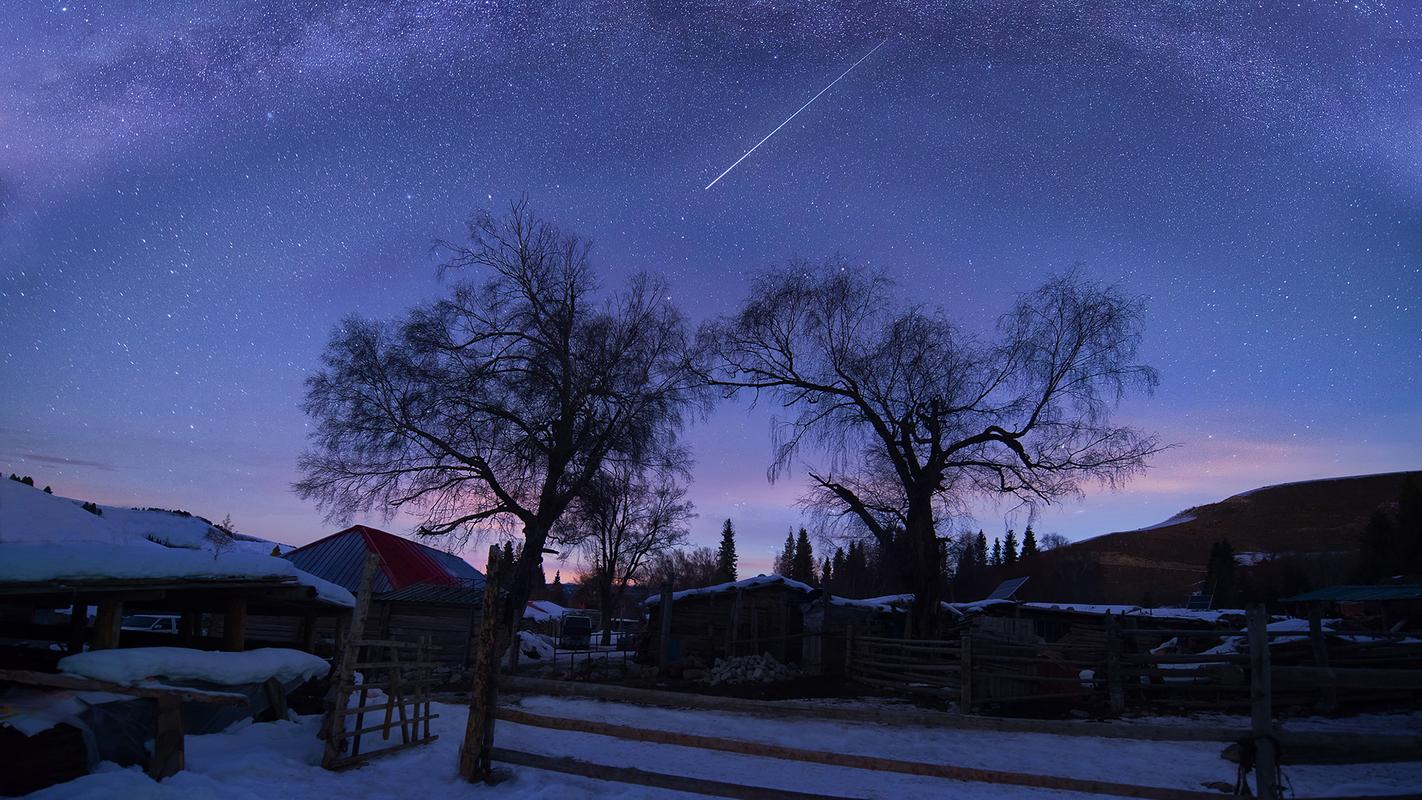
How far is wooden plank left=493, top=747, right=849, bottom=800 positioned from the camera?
718 cm

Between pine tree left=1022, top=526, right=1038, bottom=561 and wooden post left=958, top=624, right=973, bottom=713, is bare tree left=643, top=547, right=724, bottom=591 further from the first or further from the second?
wooden post left=958, top=624, right=973, bottom=713

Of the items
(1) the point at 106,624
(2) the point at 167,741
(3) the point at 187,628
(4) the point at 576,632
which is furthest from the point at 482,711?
(4) the point at 576,632

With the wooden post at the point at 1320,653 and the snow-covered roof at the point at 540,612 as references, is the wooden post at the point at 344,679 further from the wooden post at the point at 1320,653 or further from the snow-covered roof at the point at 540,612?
the snow-covered roof at the point at 540,612

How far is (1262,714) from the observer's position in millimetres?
6203

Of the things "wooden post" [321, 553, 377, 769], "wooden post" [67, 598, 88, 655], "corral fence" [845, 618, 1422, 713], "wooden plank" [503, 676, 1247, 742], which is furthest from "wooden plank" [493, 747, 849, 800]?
"corral fence" [845, 618, 1422, 713]

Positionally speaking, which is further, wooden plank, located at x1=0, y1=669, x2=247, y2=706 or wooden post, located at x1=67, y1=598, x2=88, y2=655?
wooden post, located at x1=67, y1=598, x2=88, y2=655

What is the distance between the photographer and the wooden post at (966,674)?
1781 cm

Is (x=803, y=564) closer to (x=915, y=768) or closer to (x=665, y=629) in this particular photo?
(x=665, y=629)

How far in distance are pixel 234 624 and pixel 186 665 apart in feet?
8.26

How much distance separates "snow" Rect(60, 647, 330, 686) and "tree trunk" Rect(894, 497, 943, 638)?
17.3 meters

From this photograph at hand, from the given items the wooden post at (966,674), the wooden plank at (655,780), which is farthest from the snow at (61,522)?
the wooden post at (966,674)

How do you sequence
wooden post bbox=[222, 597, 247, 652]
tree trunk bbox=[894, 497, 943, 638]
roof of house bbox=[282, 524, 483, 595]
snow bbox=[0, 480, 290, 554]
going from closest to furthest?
1. snow bbox=[0, 480, 290, 554]
2. wooden post bbox=[222, 597, 247, 652]
3. tree trunk bbox=[894, 497, 943, 638]
4. roof of house bbox=[282, 524, 483, 595]

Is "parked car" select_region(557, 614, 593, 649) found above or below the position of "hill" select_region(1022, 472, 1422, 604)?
below

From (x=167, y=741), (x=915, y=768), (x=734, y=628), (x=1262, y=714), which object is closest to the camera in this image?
(x=1262, y=714)
